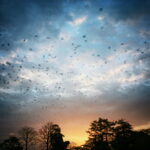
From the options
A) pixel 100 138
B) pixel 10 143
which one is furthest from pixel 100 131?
pixel 10 143

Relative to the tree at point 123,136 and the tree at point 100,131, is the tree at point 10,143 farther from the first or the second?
the tree at point 123,136

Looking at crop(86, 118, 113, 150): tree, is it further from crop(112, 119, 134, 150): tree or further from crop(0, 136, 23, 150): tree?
crop(0, 136, 23, 150): tree

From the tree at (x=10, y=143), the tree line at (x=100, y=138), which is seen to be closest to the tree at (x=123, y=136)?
the tree line at (x=100, y=138)

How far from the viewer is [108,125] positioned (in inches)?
2010

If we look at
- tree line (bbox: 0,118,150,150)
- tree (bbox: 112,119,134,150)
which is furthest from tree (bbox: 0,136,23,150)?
tree (bbox: 112,119,134,150)

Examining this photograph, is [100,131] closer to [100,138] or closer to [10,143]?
[100,138]

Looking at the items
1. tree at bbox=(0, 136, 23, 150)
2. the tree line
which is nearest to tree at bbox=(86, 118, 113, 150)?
the tree line

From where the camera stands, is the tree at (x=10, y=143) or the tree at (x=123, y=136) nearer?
the tree at (x=123, y=136)

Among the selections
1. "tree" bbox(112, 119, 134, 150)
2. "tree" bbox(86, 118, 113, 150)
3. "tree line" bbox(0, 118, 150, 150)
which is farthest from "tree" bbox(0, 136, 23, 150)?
"tree" bbox(112, 119, 134, 150)

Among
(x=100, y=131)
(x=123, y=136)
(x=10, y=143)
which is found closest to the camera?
(x=123, y=136)

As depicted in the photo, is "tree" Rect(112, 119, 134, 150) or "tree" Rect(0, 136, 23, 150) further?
"tree" Rect(0, 136, 23, 150)

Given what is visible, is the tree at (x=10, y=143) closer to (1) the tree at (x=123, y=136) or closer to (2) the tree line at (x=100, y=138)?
(2) the tree line at (x=100, y=138)

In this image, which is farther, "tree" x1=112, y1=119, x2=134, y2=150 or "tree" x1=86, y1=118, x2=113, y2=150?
"tree" x1=86, y1=118, x2=113, y2=150

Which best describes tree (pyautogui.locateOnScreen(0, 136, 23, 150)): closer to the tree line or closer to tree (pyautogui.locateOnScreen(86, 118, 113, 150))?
the tree line
